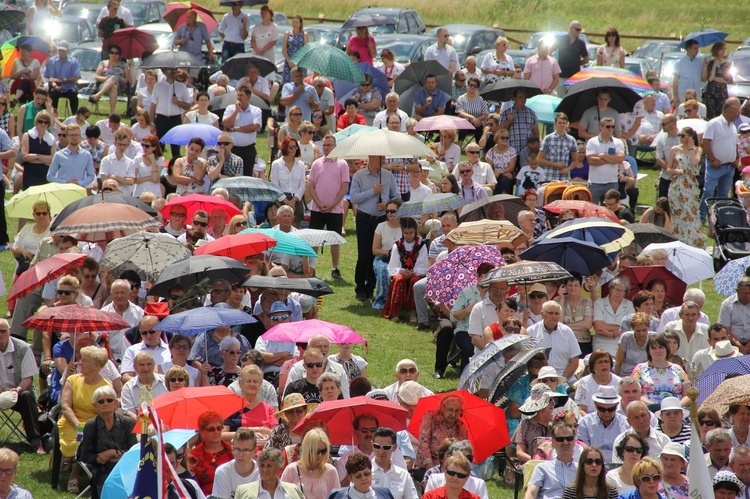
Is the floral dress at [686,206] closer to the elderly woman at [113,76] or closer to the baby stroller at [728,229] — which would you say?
the baby stroller at [728,229]

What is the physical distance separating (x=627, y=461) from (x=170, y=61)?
13817 mm

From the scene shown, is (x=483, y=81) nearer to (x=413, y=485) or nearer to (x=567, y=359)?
(x=567, y=359)

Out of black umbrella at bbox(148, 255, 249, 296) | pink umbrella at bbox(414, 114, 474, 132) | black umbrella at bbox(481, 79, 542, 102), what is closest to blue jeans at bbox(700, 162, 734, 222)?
black umbrella at bbox(481, 79, 542, 102)

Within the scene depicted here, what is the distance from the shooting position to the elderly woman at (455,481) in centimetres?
936

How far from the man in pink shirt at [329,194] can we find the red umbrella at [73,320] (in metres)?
5.79

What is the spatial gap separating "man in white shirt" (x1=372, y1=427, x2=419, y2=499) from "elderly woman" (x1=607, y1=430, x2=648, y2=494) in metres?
1.60

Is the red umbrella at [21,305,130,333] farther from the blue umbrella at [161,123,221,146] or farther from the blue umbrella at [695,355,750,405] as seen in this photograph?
the blue umbrella at [161,123,221,146]

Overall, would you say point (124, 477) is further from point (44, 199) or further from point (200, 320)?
point (44, 199)

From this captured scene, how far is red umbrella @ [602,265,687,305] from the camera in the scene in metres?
14.0

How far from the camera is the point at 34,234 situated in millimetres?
15305

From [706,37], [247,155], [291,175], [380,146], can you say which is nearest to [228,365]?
[380,146]

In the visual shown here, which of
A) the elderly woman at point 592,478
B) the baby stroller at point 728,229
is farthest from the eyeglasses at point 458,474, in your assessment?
the baby stroller at point 728,229

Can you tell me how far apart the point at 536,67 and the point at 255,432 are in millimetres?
14472

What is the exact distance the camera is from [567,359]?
500 inches
